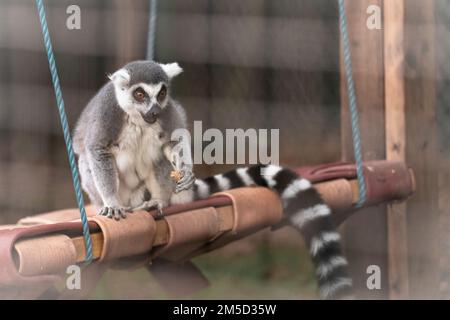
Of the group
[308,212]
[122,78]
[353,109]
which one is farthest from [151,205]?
[353,109]

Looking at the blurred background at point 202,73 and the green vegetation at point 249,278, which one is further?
the green vegetation at point 249,278

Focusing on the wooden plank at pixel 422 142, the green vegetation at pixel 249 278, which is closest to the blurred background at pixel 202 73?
the green vegetation at pixel 249 278

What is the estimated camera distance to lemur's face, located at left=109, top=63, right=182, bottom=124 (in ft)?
6.30

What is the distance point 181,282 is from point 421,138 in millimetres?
1029

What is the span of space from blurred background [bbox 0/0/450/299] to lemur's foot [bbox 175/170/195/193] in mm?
968

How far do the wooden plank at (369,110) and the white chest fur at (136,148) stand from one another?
847 mm

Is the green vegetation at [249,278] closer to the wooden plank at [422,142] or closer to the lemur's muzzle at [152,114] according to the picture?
the wooden plank at [422,142]

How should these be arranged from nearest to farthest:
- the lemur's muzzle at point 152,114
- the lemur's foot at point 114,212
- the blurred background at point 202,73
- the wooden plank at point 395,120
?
the lemur's foot at point 114,212, the lemur's muzzle at point 152,114, the wooden plank at point 395,120, the blurred background at point 202,73

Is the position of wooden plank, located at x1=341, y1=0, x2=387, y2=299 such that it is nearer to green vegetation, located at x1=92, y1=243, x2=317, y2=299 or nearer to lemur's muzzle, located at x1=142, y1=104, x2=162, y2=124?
green vegetation, located at x1=92, y1=243, x2=317, y2=299

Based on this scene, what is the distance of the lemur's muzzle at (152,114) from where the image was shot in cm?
190

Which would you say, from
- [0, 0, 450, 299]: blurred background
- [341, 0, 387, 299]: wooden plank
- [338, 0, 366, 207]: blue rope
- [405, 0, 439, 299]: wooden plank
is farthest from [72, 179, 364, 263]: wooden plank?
[0, 0, 450, 299]: blurred background

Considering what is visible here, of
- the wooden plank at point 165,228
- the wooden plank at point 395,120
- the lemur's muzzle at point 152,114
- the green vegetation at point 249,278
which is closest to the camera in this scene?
the wooden plank at point 165,228

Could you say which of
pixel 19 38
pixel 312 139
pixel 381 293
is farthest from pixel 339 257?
pixel 19 38

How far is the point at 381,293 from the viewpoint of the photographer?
8.05 ft
